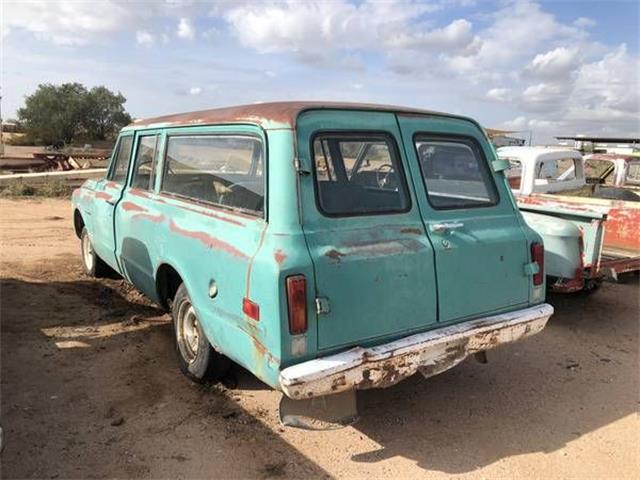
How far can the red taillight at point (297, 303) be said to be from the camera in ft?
8.91

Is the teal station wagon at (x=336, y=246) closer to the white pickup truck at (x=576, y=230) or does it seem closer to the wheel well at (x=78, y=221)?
the white pickup truck at (x=576, y=230)

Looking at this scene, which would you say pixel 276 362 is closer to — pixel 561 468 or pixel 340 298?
pixel 340 298

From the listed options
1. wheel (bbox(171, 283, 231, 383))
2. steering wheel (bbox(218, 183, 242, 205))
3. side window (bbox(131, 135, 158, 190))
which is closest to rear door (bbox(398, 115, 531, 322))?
steering wheel (bbox(218, 183, 242, 205))

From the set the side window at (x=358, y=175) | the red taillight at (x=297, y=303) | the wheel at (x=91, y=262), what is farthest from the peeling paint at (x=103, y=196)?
the red taillight at (x=297, y=303)

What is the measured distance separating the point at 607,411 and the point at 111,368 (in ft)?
11.6

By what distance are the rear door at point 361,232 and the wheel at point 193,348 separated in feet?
3.70

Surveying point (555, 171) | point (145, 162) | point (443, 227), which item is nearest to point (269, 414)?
point (443, 227)

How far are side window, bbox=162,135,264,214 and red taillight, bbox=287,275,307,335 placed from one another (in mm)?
531

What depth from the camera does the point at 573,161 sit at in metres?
8.62

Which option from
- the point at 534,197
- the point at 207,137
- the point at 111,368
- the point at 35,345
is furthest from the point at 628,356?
the point at 35,345

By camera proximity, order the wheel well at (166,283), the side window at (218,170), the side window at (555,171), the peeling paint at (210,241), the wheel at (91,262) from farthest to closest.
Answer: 1. the side window at (555,171)
2. the wheel at (91,262)
3. the wheel well at (166,283)
4. the side window at (218,170)
5. the peeling paint at (210,241)

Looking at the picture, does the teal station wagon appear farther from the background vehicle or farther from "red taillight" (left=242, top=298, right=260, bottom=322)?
the background vehicle

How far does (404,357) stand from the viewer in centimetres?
300

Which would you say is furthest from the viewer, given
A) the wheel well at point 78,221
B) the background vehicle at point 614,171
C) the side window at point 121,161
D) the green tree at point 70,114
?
the green tree at point 70,114
